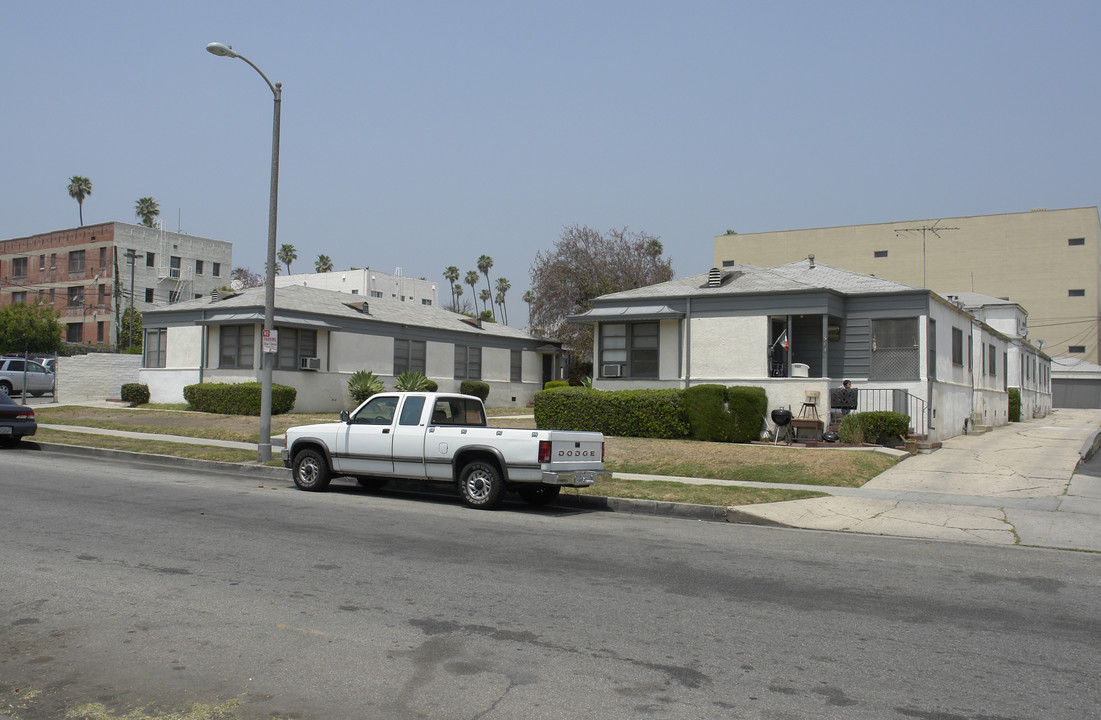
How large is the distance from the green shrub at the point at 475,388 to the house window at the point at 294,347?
6979 millimetres

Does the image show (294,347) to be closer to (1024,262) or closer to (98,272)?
(98,272)

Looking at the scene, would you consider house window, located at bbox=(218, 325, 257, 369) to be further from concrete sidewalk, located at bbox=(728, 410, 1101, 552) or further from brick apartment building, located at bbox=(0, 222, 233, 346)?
brick apartment building, located at bbox=(0, 222, 233, 346)

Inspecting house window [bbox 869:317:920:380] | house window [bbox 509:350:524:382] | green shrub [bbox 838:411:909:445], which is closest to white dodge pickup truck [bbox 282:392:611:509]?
green shrub [bbox 838:411:909:445]

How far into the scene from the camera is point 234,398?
27.8m

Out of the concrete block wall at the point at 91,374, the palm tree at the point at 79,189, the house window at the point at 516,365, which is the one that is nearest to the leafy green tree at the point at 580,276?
the house window at the point at 516,365

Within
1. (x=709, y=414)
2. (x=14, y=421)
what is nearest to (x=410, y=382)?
(x=14, y=421)

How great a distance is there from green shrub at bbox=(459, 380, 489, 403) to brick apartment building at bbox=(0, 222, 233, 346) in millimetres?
26459

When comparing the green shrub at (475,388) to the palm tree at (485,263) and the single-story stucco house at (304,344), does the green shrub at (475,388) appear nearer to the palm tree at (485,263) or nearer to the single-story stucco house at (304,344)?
the single-story stucco house at (304,344)

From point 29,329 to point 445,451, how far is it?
46.4m

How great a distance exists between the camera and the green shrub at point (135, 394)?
31.5 metres

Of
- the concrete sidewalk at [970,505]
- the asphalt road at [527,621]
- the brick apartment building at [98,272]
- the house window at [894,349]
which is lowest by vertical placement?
the asphalt road at [527,621]

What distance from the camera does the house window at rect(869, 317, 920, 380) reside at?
22234 mm

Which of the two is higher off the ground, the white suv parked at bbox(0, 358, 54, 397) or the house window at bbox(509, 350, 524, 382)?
the house window at bbox(509, 350, 524, 382)

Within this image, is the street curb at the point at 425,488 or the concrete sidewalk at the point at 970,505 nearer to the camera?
the concrete sidewalk at the point at 970,505
